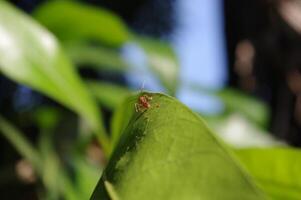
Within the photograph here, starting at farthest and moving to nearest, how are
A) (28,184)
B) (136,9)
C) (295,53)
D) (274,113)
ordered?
1. (136,9)
2. (274,113)
3. (295,53)
4. (28,184)

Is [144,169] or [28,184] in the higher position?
[144,169]

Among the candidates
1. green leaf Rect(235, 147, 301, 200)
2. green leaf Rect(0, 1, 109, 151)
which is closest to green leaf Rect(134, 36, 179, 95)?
green leaf Rect(0, 1, 109, 151)

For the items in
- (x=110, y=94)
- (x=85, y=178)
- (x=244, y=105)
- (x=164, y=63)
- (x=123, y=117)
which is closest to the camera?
(x=123, y=117)

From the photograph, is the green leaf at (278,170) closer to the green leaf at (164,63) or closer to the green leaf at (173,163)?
the green leaf at (173,163)

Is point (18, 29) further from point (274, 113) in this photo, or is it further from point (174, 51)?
point (274, 113)

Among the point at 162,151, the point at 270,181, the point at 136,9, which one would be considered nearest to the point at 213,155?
the point at 162,151

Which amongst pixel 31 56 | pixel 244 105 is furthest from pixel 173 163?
pixel 244 105

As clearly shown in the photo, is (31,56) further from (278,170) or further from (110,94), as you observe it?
(110,94)
